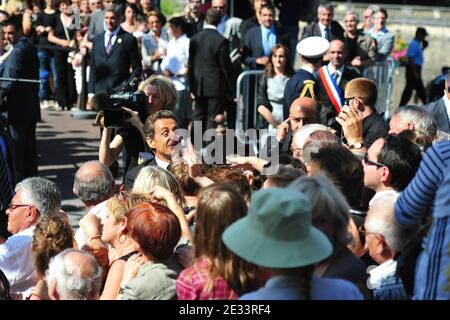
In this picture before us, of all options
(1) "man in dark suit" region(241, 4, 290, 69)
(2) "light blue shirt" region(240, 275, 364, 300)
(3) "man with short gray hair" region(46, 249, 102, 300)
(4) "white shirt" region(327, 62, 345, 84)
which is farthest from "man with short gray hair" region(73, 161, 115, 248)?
(1) "man in dark suit" region(241, 4, 290, 69)

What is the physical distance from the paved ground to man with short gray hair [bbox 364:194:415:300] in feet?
15.6

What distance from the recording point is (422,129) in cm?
610

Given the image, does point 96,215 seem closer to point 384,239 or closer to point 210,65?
point 384,239

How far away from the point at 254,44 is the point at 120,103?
16.9 feet

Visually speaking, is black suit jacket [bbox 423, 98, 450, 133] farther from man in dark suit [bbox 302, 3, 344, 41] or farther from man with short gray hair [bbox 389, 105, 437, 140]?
man in dark suit [bbox 302, 3, 344, 41]

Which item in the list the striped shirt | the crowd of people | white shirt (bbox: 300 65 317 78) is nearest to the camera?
the crowd of people

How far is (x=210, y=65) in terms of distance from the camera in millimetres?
11016

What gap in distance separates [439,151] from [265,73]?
234 inches

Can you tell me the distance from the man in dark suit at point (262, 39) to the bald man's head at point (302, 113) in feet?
15.1

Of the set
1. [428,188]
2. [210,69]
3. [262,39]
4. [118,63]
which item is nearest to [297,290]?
[428,188]

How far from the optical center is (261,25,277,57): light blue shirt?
1162 cm
